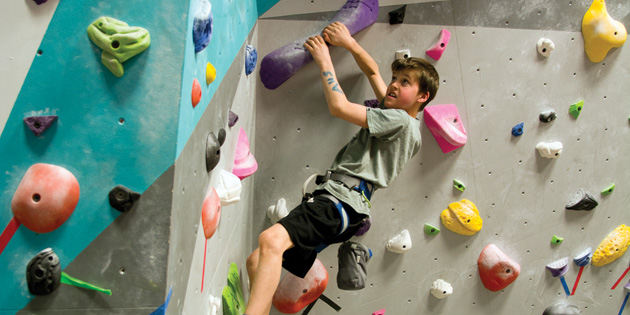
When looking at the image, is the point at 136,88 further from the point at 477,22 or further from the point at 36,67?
the point at 477,22

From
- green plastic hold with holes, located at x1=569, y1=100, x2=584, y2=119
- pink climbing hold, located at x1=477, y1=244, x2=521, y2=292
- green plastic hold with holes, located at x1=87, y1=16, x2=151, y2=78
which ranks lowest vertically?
pink climbing hold, located at x1=477, y1=244, x2=521, y2=292

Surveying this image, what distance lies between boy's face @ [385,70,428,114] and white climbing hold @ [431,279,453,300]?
113 cm

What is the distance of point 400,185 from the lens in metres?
2.80

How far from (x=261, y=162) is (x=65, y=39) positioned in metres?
1.51

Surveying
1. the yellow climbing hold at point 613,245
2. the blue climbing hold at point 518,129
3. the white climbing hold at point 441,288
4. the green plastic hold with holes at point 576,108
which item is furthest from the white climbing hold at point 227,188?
the yellow climbing hold at point 613,245

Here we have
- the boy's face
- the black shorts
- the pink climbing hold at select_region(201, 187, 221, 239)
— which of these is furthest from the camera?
the boy's face

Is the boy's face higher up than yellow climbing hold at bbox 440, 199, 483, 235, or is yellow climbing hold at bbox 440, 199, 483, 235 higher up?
the boy's face

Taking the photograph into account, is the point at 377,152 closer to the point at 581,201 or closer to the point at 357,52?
the point at 357,52

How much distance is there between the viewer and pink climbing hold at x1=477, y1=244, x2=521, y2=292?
9.61 feet

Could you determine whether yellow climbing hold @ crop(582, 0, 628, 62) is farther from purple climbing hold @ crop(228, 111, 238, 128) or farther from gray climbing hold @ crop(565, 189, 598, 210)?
purple climbing hold @ crop(228, 111, 238, 128)

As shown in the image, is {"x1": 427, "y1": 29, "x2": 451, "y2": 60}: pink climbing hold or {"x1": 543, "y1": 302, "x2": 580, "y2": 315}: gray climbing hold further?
{"x1": 543, "y1": 302, "x2": 580, "y2": 315}: gray climbing hold

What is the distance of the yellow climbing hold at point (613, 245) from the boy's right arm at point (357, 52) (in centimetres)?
166

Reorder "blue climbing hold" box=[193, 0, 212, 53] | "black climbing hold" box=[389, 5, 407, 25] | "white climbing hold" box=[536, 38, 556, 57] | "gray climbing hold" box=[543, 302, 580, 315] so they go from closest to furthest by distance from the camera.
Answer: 1. "blue climbing hold" box=[193, 0, 212, 53]
2. "black climbing hold" box=[389, 5, 407, 25]
3. "white climbing hold" box=[536, 38, 556, 57]
4. "gray climbing hold" box=[543, 302, 580, 315]

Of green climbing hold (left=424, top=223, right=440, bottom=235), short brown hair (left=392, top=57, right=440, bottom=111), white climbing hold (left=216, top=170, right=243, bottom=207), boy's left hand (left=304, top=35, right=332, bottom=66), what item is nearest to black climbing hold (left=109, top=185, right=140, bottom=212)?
white climbing hold (left=216, top=170, right=243, bottom=207)
